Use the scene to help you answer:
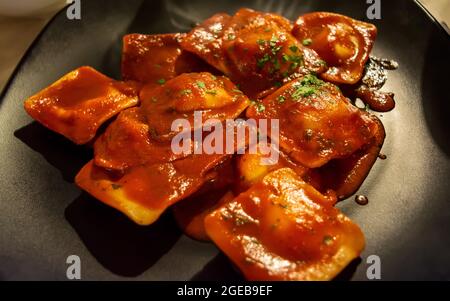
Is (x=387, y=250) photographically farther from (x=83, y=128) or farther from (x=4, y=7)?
(x=4, y=7)

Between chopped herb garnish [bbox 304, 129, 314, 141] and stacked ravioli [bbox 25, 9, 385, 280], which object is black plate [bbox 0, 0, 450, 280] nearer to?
stacked ravioli [bbox 25, 9, 385, 280]

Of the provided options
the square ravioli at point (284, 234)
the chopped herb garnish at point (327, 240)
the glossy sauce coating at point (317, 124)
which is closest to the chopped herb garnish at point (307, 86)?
the glossy sauce coating at point (317, 124)

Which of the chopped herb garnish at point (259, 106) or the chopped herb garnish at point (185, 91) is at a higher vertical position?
the chopped herb garnish at point (185, 91)

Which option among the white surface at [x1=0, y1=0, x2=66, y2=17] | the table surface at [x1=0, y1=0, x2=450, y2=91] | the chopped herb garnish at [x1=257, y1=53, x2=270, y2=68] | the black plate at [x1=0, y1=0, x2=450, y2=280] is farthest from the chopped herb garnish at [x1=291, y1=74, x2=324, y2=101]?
the white surface at [x1=0, y1=0, x2=66, y2=17]

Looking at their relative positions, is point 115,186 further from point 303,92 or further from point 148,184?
point 303,92

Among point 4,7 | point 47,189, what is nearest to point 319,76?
point 47,189

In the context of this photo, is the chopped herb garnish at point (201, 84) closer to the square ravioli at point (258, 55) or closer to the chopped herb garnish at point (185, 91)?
the chopped herb garnish at point (185, 91)
